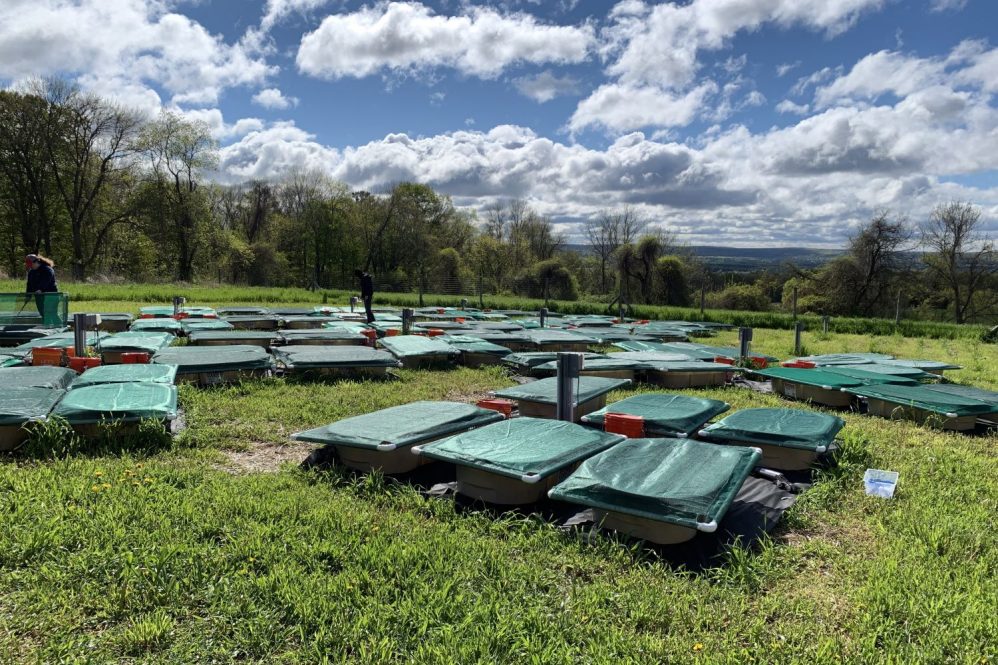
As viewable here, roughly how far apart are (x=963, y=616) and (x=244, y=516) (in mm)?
3036

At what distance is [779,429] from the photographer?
3.71m

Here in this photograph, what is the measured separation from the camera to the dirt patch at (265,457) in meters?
3.70

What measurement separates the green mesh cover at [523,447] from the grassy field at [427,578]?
260mm

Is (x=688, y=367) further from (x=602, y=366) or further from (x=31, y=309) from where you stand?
(x=31, y=309)

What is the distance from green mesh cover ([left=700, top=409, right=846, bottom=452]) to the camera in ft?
11.7

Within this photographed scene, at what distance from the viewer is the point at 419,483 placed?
132 inches

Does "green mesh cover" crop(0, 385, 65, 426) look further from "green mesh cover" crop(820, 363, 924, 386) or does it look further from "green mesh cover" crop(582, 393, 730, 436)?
"green mesh cover" crop(820, 363, 924, 386)

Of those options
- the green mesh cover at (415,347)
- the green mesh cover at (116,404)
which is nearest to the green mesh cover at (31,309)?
the green mesh cover at (415,347)

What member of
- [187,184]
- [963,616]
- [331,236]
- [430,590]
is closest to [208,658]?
[430,590]

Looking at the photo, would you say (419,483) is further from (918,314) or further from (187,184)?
(187,184)

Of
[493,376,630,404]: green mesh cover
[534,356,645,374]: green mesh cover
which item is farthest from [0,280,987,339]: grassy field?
[493,376,630,404]: green mesh cover

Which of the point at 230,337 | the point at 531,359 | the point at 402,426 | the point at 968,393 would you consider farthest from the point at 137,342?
the point at 968,393

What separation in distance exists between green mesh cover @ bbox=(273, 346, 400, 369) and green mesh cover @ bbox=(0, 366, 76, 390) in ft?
6.81

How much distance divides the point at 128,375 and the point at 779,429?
522 cm
